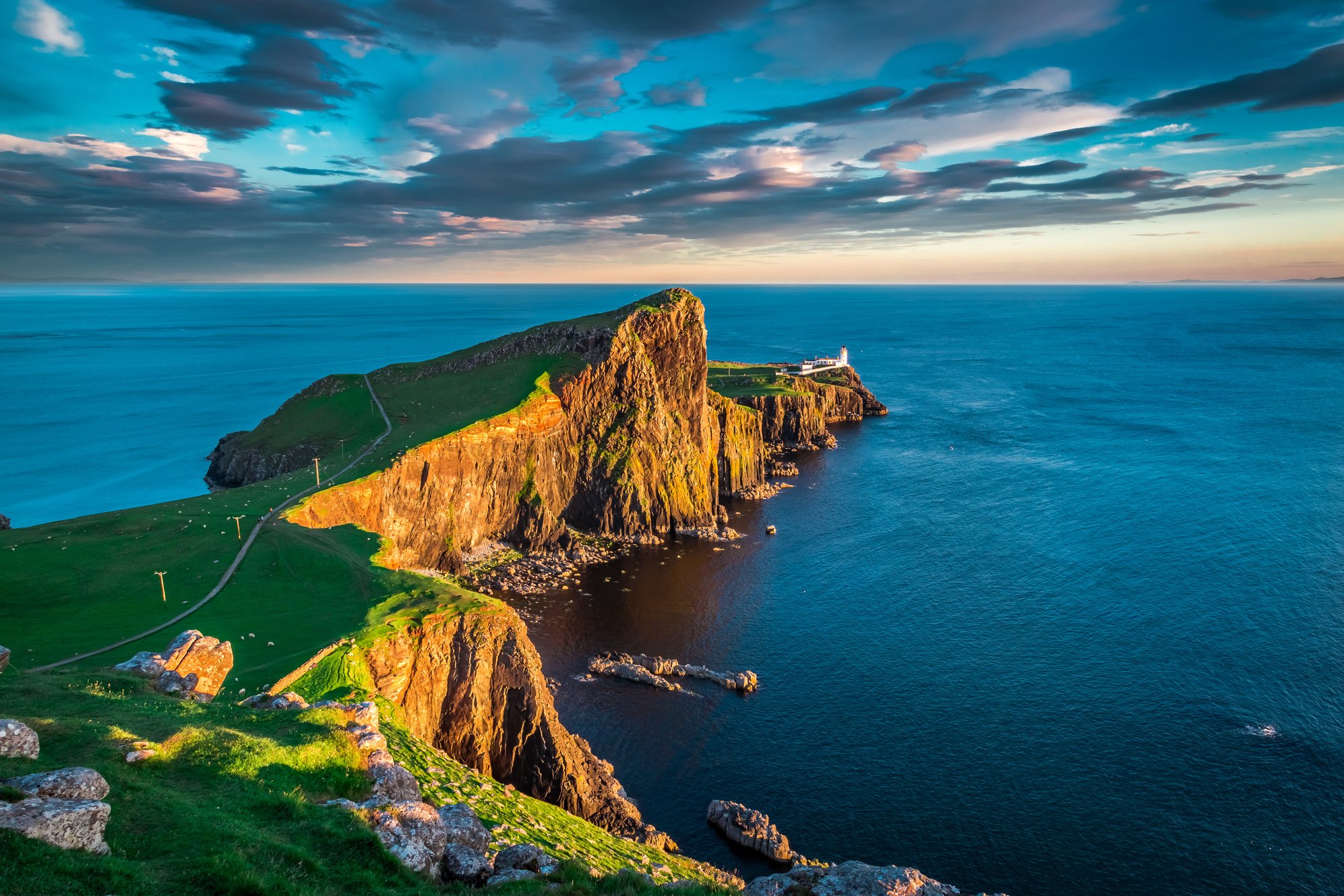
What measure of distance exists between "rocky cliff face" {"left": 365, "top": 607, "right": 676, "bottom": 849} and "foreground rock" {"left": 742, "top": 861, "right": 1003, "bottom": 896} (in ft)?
68.3

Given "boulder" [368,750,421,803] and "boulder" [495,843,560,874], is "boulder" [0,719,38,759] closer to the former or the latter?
"boulder" [368,750,421,803]

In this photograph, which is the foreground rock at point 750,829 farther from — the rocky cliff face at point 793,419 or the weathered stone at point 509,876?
the rocky cliff face at point 793,419

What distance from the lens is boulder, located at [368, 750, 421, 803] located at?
1008 inches

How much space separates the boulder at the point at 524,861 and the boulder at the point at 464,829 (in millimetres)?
948

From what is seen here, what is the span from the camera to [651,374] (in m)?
107

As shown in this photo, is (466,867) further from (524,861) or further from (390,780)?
(390,780)

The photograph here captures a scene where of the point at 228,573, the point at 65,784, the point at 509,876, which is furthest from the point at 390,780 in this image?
the point at 228,573

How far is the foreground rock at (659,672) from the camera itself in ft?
200

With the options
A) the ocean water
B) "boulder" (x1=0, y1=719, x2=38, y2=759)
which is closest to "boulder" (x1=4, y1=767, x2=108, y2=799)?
"boulder" (x1=0, y1=719, x2=38, y2=759)

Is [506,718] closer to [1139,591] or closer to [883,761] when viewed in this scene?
[883,761]

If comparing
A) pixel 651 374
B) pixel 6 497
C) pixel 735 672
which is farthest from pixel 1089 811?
pixel 6 497

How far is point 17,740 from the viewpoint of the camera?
18.7m

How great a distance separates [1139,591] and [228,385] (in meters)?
203

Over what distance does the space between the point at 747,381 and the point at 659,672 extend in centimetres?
11415
